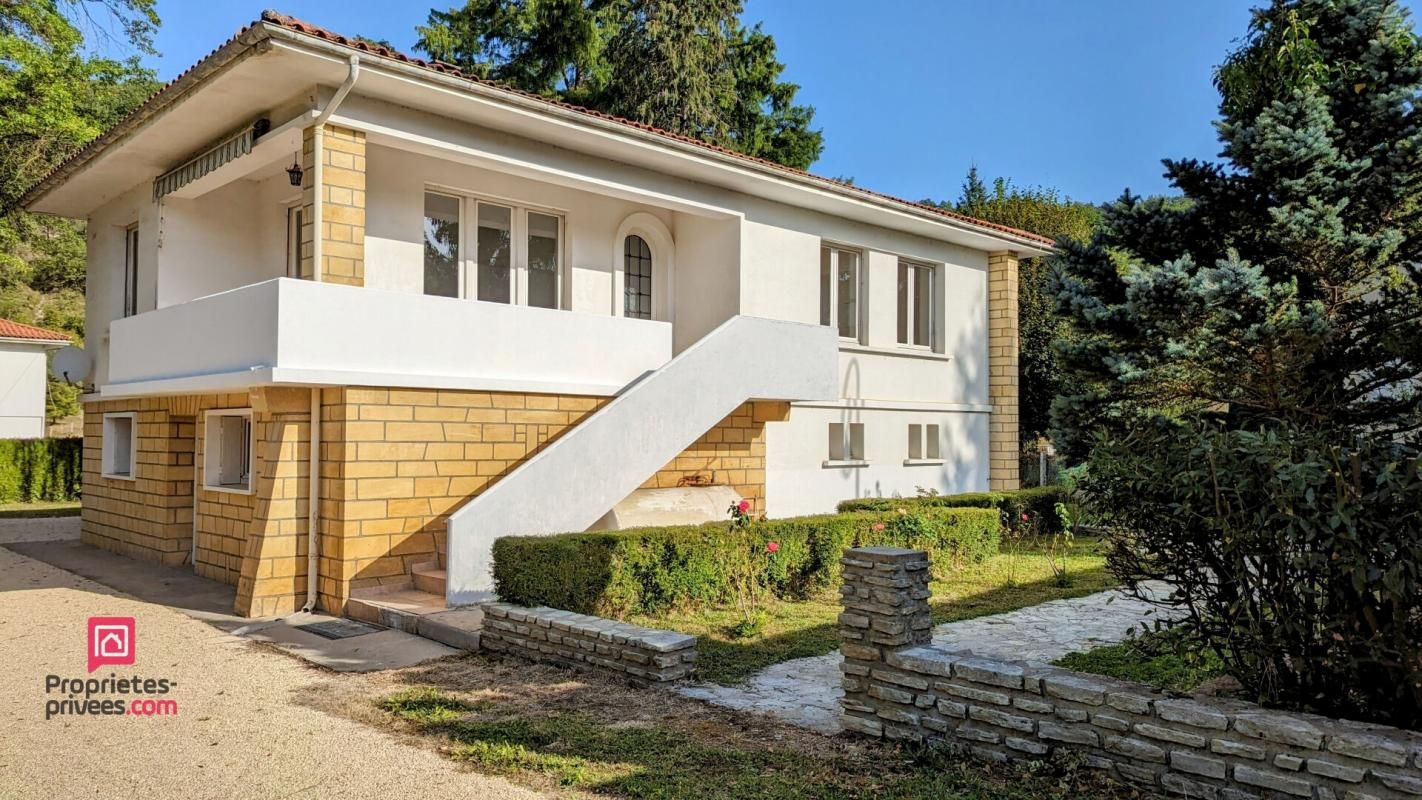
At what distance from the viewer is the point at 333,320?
10.0m

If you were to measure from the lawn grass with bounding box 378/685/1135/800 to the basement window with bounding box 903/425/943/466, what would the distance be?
12.2 metres

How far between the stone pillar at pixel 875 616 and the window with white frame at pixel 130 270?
528 inches

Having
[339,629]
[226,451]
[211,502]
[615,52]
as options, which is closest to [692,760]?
[339,629]

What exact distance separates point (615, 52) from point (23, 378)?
812 inches

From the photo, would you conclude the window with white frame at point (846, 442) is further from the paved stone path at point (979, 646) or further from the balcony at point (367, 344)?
the paved stone path at point (979, 646)

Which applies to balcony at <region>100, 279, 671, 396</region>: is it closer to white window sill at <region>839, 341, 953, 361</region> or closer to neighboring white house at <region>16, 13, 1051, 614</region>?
neighboring white house at <region>16, 13, 1051, 614</region>

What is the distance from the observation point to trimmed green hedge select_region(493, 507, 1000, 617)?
8.88 m

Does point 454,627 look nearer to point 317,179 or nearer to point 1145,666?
point 317,179

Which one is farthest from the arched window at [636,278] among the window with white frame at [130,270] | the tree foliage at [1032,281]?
the tree foliage at [1032,281]

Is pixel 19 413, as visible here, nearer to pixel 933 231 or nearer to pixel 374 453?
pixel 374 453

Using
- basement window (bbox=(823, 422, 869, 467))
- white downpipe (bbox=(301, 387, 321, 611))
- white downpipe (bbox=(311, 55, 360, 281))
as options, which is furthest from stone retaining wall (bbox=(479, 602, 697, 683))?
basement window (bbox=(823, 422, 869, 467))

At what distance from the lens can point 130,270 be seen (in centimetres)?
1532

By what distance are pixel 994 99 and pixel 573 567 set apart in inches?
1221

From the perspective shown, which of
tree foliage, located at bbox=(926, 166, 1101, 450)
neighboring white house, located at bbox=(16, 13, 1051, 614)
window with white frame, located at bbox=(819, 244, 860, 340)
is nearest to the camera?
neighboring white house, located at bbox=(16, 13, 1051, 614)
